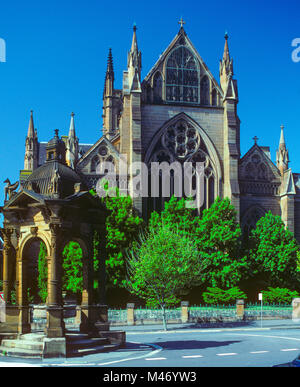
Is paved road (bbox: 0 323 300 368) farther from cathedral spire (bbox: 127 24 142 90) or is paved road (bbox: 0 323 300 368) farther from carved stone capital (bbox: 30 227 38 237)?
cathedral spire (bbox: 127 24 142 90)

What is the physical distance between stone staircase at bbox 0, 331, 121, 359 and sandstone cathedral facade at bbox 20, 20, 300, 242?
1235 inches

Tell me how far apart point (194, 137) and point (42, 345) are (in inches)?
1493

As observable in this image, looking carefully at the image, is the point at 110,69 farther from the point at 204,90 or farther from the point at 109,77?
the point at 204,90

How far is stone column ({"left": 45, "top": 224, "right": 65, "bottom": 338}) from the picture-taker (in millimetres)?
18605

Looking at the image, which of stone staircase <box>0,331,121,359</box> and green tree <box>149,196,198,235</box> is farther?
green tree <box>149,196,198,235</box>

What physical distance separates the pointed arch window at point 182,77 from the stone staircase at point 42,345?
121 ft

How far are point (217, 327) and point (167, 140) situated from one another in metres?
21.7

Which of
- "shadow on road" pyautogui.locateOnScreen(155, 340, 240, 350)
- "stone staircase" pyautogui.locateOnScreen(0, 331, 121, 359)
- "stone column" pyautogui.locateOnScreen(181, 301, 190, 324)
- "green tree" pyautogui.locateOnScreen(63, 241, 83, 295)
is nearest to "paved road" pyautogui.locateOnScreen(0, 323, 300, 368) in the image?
"shadow on road" pyautogui.locateOnScreen(155, 340, 240, 350)

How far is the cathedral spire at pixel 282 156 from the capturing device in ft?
186

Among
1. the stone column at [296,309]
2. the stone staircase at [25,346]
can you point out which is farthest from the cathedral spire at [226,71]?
the stone staircase at [25,346]

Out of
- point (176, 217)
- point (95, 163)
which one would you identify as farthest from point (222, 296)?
point (95, 163)

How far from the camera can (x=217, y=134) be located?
5462 cm

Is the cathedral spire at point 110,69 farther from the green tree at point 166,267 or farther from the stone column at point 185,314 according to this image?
the stone column at point 185,314
